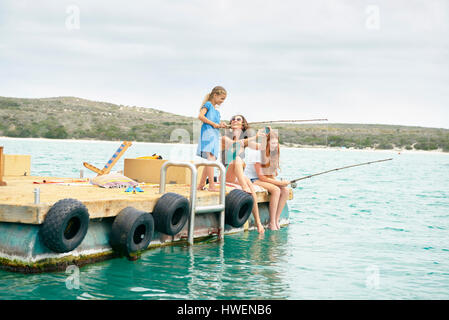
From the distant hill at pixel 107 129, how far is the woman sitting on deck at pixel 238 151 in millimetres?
70546

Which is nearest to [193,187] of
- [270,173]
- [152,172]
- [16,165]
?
[270,173]

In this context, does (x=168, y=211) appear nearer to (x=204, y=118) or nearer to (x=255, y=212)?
(x=204, y=118)

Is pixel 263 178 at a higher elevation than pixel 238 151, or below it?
below

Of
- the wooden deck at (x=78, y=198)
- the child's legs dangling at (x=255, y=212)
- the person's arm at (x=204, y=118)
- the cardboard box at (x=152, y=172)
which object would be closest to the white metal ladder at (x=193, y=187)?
the wooden deck at (x=78, y=198)

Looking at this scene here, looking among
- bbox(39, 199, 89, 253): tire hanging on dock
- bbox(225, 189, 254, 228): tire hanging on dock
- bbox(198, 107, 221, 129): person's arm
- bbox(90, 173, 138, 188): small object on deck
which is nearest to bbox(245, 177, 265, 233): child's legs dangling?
bbox(225, 189, 254, 228): tire hanging on dock

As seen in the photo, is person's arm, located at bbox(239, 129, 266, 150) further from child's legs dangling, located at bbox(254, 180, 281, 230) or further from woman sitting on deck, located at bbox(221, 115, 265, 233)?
child's legs dangling, located at bbox(254, 180, 281, 230)

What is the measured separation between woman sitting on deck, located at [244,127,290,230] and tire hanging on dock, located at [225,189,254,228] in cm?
86

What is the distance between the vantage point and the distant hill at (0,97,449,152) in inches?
3356

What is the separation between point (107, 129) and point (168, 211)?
→ 81884 mm

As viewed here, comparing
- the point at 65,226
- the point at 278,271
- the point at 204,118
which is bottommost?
the point at 278,271

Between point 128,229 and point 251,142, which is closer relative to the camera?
point 128,229

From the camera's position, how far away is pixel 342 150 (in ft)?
376

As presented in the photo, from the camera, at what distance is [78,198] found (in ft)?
27.1
